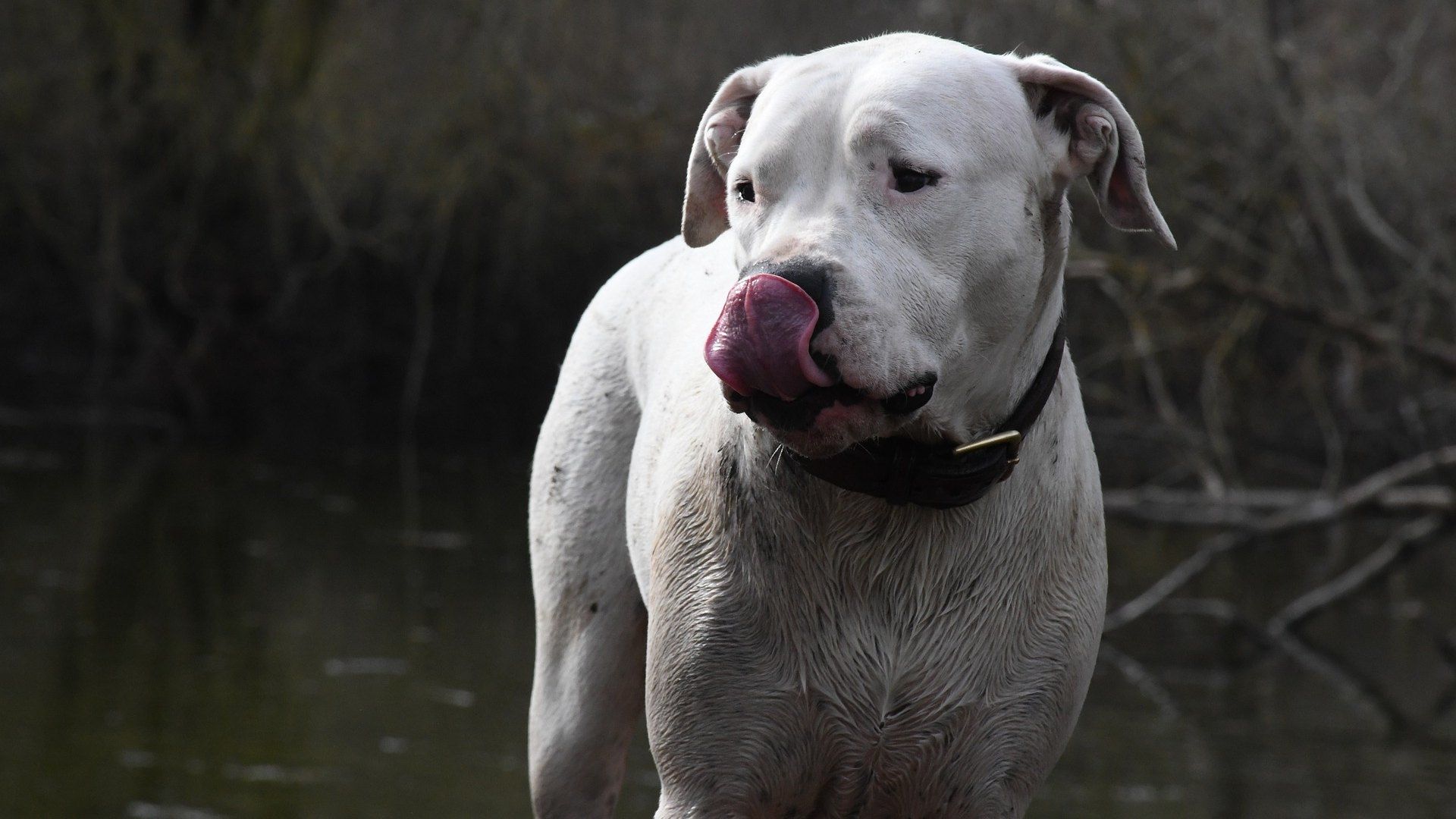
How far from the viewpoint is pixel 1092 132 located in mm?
2453

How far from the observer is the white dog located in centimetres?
217

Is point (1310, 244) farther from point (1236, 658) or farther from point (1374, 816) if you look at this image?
point (1374, 816)

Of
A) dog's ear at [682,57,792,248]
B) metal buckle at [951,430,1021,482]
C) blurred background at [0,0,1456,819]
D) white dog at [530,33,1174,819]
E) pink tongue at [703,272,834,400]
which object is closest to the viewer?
pink tongue at [703,272,834,400]

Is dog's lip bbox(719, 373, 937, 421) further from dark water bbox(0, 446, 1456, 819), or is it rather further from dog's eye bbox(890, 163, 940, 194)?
dark water bbox(0, 446, 1456, 819)

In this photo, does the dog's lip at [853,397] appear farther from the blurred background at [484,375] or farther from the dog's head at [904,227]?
the blurred background at [484,375]

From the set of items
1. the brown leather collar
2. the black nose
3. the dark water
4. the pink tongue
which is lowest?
the dark water

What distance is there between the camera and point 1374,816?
6.98 metres

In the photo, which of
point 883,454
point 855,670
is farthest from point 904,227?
point 855,670

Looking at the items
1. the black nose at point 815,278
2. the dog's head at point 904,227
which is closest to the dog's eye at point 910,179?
the dog's head at point 904,227

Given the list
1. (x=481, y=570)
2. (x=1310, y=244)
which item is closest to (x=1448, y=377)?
(x=1310, y=244)

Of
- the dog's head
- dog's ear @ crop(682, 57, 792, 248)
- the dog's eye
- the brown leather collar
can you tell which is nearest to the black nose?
the dog's head

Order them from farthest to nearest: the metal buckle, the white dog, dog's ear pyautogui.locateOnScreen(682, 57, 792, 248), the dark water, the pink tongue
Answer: the dark water → dog's ear pyautogui.locateOnScreen(682, 57, 792, 248) → the metal buckle → the white dog → the pink tongue

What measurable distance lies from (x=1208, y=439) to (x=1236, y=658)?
1.48m

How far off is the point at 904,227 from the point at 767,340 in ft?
0.90
